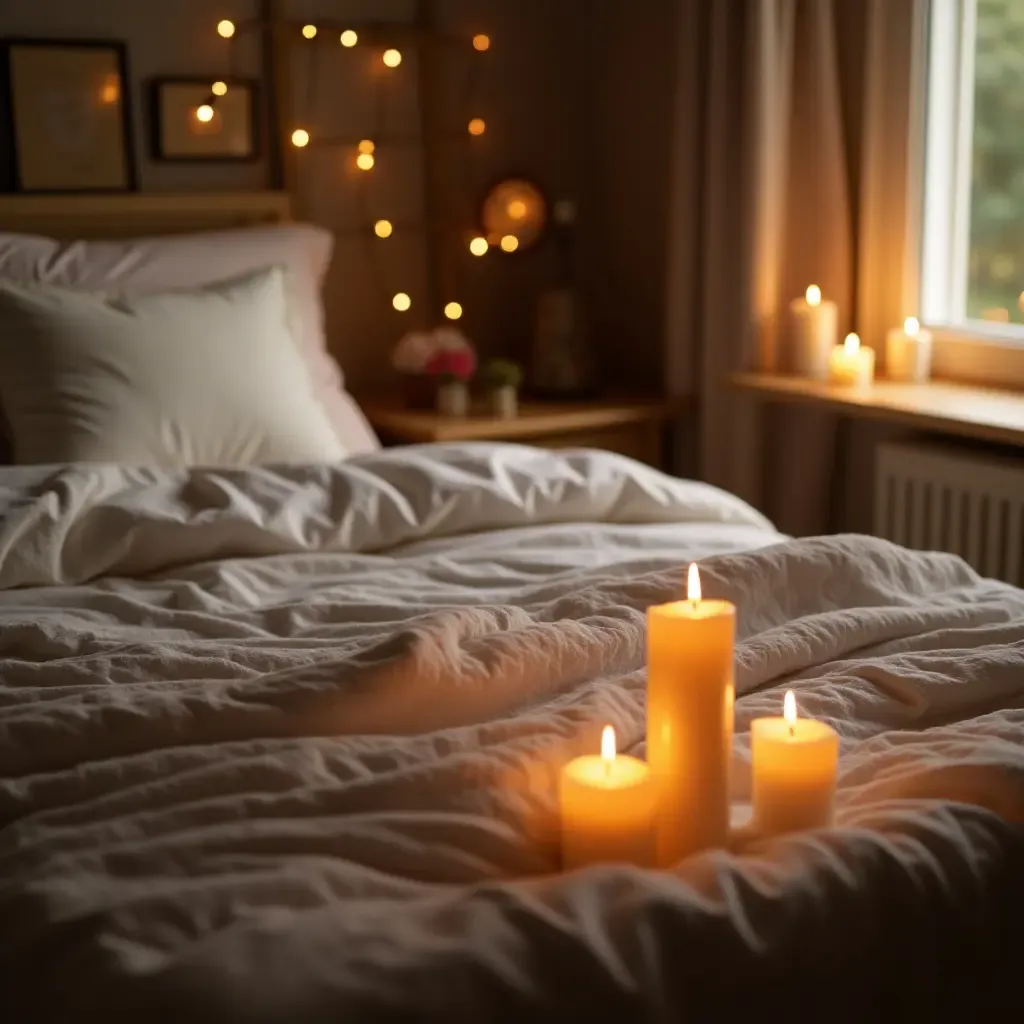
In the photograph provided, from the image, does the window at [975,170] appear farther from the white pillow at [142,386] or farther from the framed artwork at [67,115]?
the framed artwork at [67,115]

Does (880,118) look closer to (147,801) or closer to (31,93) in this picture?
(31,93)

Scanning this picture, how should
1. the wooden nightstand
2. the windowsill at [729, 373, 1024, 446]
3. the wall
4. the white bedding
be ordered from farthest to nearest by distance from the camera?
the wall < the wooden nightstand < the windowsill at [729, 373, 1024, 446] < the white bedding

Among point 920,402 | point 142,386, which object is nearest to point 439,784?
point 142,386

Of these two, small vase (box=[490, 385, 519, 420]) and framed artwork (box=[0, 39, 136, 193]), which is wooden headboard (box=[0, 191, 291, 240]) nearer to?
framed artwork (box=[0, 39, 136, 193])

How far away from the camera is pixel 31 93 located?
2848 millimetres

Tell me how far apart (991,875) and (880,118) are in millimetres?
2067

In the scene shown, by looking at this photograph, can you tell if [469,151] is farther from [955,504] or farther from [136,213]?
[955,504]

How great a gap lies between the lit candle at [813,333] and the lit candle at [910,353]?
0.12 metres

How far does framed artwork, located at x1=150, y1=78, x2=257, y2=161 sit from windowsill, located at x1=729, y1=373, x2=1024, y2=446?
1146 millimetres

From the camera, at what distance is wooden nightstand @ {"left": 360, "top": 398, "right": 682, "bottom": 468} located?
9.70 ft

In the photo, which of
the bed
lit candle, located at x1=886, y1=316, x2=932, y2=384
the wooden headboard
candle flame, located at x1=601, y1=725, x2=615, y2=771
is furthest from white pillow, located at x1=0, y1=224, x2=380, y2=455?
candle flame, located at x1=601, y1=725, x2=615, y2=771

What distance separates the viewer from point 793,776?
1125mm

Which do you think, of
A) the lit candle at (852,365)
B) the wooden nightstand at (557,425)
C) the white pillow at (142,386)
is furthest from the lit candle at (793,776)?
the wooden nightstand at (557,425)

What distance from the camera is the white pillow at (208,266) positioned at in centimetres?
262
